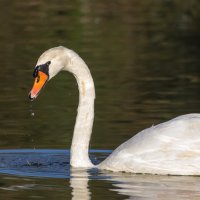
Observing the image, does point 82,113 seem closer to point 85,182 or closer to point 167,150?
point 85,182

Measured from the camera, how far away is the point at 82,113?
470 inches

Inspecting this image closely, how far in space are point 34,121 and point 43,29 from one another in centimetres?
1297

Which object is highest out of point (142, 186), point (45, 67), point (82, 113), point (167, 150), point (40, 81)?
point (45, 67)

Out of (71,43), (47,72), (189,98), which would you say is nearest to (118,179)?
(47,72)

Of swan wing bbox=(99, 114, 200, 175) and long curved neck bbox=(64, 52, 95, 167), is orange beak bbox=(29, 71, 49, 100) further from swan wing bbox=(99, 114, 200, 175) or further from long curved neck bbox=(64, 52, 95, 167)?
swan wing bbox=(99, 114, 200, 175)

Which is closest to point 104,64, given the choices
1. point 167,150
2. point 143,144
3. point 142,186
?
point 143,144

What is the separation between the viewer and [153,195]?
1035 centimetres

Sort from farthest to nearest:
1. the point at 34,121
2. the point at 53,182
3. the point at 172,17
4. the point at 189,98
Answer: the point at 172,17
the point at 189,98
the point at 34,121
the point at 53,182

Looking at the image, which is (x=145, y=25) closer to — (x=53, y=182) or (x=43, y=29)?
(x=43, y=29)

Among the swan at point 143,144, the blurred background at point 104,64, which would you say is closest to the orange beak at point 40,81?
the swan at point 143,144

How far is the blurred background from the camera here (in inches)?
569

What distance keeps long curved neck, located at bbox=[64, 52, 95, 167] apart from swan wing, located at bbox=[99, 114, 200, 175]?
0.56 meters

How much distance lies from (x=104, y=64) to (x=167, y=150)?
10.0 m

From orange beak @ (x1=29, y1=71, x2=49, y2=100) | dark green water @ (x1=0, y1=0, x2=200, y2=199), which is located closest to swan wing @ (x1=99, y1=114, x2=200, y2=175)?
dark green water @ (x1=0, y1=0, x2=200, y2=199)
